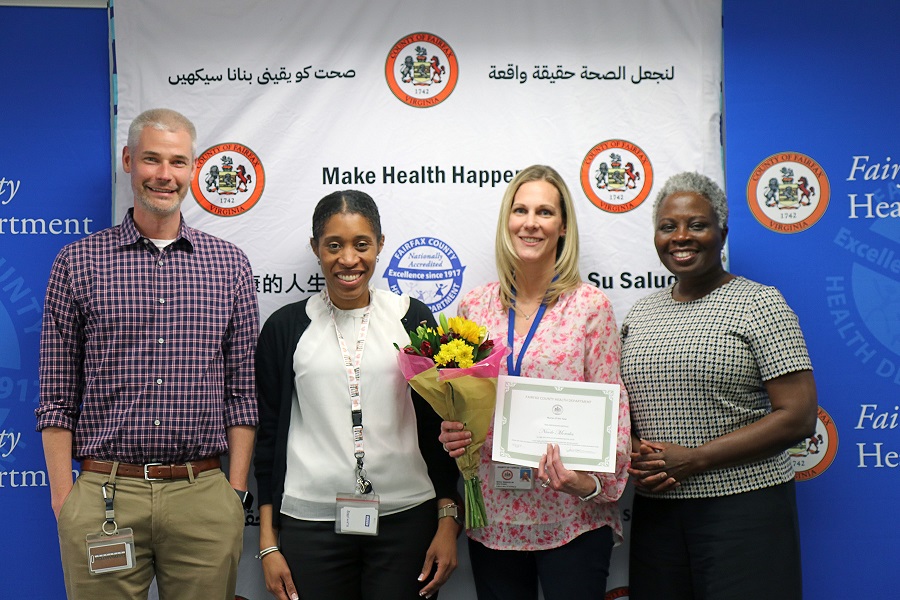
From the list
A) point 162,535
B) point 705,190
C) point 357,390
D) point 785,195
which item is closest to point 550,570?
point 357,390

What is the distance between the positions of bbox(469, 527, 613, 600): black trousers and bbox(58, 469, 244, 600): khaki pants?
0.87 metres

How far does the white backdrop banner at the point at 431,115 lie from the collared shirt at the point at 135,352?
0.60 m

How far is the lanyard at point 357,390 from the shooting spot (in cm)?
246

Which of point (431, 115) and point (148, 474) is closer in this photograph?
point (148, 474)

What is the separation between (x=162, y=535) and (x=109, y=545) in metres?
0.16

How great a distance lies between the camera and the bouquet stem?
97.7 inches

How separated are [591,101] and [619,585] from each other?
204cm

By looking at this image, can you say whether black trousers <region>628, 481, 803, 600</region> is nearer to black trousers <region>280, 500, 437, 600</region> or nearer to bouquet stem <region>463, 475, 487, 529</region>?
bouquet stem <region>463, 475, 487, 529</region>

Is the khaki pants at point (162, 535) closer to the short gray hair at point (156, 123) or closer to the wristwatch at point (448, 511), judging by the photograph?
the wristwatch at point (448, 511)

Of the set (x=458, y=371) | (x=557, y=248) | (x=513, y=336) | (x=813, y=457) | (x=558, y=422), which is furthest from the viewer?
(x=813, y=457)

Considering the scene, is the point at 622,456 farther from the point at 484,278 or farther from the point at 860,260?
the point at 860,260

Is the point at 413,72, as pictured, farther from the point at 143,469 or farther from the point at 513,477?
the point at 143,469

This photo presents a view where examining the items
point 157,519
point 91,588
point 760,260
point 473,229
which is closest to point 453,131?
point 473,229

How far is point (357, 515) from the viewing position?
242 centimetres
